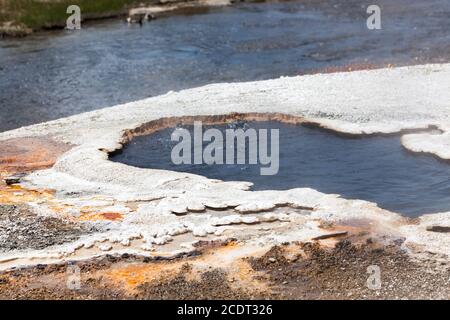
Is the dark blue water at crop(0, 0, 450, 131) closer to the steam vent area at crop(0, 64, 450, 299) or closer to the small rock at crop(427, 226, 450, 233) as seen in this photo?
the steam vent area at crop(0, 64, 450, 299)

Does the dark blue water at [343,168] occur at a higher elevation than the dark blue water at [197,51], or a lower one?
lower

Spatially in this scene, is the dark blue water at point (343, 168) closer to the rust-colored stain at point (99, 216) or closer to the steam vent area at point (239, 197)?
the steam vent area at point (239, 197)

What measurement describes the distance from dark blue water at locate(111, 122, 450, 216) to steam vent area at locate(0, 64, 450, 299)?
68mm

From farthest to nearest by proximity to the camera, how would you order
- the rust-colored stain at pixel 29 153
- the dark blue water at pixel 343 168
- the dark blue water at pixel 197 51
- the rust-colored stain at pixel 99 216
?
the dark blue water at pixel 197 51 < the rust-colored stain at pixel 29 153 < the dark blue water at pixel 343 168 < the rust-colored stain at pixel 99 216

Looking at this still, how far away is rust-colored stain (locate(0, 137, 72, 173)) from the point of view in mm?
22609

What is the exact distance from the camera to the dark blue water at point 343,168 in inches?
733

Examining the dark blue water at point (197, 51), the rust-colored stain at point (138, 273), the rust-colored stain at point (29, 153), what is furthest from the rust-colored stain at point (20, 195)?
the dark blue water at point (197, 51)

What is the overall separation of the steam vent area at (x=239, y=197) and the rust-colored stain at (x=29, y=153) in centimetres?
8

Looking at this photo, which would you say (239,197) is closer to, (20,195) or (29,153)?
(20,195)

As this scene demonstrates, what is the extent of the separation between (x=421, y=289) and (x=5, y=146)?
17007 mm

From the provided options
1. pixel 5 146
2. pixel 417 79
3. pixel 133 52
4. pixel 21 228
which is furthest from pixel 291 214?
pixel 133 52

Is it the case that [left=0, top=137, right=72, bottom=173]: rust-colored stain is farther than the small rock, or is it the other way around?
[left=0, top=137, right=72, bottom=173]: rust-colored stain

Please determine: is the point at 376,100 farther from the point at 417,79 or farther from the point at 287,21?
the point at 287,21

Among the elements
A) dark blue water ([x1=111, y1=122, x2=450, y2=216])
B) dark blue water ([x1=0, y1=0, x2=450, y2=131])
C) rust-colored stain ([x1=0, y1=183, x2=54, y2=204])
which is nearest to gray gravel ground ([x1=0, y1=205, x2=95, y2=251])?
rust-colored stain ([x1=0, y1=183, x2=54, y2=204])
